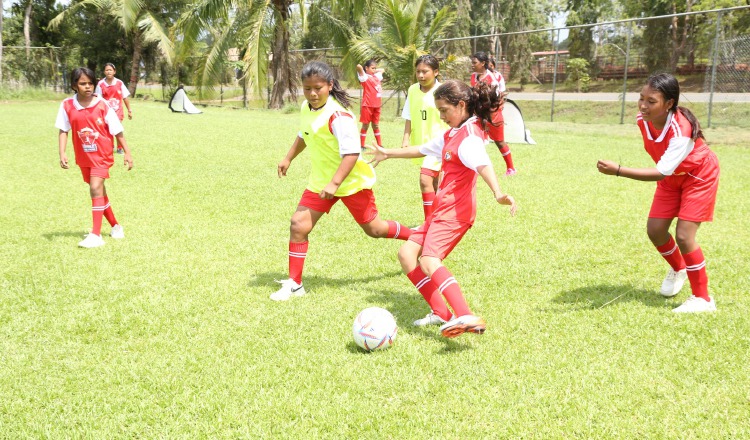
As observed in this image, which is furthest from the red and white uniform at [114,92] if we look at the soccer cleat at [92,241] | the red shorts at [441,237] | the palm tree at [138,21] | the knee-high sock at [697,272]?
the palm tree at [138,21]

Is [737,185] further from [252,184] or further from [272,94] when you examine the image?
[272,94]

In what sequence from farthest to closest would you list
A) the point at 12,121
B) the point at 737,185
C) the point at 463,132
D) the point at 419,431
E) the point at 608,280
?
the point at 12,121
the point at 737,185
the point at 608,280
the point at 463,132
the point at 419,431

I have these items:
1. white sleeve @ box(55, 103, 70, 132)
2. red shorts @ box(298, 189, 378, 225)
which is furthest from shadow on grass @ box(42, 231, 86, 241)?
red shorts @ box(298, 189, 378, 225)

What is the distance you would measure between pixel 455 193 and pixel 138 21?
32.0m

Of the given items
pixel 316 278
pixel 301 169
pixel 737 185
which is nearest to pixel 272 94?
pixel 301 169

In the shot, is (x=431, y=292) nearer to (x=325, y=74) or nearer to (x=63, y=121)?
(x=325, y=74)

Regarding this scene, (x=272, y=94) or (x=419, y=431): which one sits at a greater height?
(x=272, y=94)

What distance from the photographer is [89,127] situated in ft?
20.3

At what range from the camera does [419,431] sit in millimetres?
2828

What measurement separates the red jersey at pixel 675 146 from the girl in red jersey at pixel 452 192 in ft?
3.81

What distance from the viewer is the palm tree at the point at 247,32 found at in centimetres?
2159

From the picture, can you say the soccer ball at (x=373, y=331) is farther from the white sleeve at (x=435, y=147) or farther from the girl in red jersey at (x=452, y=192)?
the white sleeve at (x=435, y=147)

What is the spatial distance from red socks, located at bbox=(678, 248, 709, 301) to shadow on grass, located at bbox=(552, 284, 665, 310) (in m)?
0.27

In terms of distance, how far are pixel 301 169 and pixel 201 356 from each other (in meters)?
7.00
